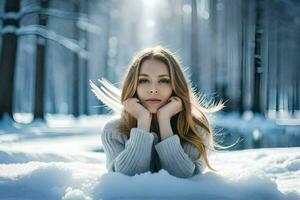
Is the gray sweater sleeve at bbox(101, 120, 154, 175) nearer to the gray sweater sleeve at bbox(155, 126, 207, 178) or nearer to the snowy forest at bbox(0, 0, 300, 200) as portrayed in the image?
the gray sweater sleeve at bbox(155, 126, 207, 178)

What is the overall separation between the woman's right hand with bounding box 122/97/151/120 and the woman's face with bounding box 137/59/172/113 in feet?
0.24

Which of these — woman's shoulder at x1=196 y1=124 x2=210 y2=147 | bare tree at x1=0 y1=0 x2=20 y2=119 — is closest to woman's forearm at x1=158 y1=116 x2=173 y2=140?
woman's shoulder at x1=196 y1=124 x2=210 y2=147

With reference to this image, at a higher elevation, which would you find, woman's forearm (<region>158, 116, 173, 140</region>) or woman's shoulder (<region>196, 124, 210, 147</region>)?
woman's forearm (<region>158, 116, 173, 140</region>)

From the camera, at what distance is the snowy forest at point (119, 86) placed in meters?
3.34

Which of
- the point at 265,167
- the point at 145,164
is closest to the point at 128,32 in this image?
the point at 265,167

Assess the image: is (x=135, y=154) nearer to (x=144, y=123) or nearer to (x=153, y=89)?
(x=144, y=123)

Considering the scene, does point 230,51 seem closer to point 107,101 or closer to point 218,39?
point 218,39

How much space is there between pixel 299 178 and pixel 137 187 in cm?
224

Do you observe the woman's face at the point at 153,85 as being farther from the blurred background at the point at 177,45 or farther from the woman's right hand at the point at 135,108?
the blurred background at the point at 177,45

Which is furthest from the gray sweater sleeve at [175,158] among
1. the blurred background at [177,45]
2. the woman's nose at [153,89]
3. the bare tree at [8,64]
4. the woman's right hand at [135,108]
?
the bare tree at [8,64]

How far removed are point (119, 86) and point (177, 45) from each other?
32.6m

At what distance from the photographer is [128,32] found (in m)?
34.5

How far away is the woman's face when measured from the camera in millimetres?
3689

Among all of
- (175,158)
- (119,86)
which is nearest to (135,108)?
(175,158)
